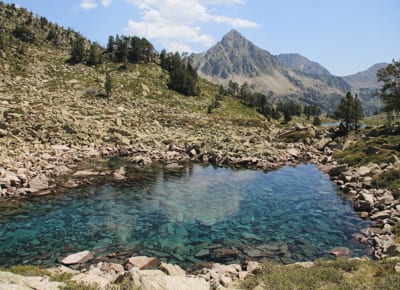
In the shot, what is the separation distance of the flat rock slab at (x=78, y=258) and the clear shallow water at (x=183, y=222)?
2.69 feet

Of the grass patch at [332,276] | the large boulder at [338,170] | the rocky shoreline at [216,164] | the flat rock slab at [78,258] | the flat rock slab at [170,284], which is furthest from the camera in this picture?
the large boulder at [338,170]

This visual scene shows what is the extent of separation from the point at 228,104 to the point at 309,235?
3696 inches

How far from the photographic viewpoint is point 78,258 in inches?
633

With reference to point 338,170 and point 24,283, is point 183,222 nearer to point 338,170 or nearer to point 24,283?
point 24,283

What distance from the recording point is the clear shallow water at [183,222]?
17828 millimetres

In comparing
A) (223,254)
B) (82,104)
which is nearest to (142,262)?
(223,254)

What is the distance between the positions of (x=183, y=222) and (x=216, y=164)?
2385 cm

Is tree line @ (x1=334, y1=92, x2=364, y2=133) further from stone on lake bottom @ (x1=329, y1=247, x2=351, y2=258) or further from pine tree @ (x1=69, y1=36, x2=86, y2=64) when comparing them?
pine tree @ (x1=69, y1=36, x2=86, y2=64)

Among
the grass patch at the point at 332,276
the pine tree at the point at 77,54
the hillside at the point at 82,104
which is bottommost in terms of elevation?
the grass patch at the point at 332,276

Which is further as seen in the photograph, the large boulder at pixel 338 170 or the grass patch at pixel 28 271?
the large boulder at pixel 338 170

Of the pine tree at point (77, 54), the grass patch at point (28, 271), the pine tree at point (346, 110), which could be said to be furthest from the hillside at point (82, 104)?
the pine tree at point (346, 110)

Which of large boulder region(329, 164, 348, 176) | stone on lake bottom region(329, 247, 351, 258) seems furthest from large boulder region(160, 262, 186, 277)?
large boulder region(329, 164, 348, 176)

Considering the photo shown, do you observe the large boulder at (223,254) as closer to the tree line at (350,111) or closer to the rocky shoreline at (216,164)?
the rocky shoreline at (216,164)

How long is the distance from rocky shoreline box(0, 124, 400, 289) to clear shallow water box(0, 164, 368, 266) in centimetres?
178
